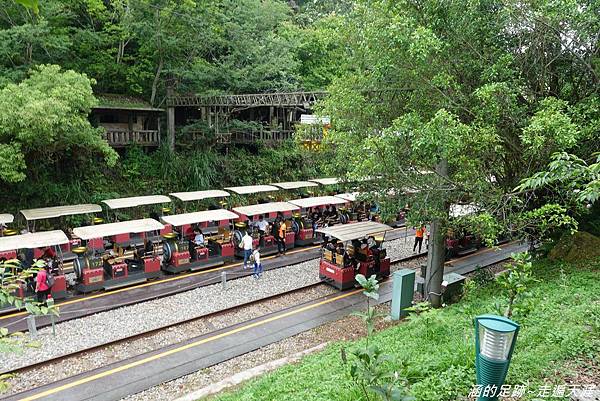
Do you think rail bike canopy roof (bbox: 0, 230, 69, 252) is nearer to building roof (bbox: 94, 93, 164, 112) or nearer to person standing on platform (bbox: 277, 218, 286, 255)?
person standing on platform (bbox: 277, 218, 286, 255)

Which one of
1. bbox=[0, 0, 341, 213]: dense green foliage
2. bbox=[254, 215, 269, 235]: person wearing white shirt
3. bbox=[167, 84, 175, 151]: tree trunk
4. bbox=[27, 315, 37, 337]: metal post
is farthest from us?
bbox=[167, 84, 175, 151]: tree trunk

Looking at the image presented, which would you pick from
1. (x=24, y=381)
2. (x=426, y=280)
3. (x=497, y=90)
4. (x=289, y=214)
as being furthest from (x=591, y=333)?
(x=289, y=214)

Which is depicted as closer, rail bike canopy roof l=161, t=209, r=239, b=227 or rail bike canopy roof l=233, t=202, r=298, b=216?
rail bike canopy roof l=161, t=209, r=239, b=227

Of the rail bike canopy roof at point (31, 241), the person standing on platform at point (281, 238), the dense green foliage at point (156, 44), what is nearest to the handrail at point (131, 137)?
the dense green foliage at point (156, 44)

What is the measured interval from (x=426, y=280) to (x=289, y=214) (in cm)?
915

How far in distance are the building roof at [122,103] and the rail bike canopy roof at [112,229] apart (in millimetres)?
11731

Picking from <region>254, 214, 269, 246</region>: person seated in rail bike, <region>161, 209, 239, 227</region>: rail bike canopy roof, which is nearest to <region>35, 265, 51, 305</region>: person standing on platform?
<region>161, 209, 239, 227</region>: rail bike canopy roof

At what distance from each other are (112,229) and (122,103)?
14.1 metres

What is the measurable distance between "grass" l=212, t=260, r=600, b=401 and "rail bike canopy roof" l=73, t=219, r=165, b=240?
8256mm

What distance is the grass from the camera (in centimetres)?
548

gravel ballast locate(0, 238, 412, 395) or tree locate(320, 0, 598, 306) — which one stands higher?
tree locate(320, 0, 598, 306)

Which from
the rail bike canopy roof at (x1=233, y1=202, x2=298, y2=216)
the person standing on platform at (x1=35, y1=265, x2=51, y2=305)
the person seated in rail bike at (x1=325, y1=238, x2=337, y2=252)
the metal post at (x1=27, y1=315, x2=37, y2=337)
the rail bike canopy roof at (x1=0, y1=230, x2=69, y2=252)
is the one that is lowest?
the metal post at (x1=27, y1=315, x2=37, y2=337)

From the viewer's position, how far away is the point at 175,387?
916cm

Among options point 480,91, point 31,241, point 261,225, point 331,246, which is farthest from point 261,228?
point 480,91
